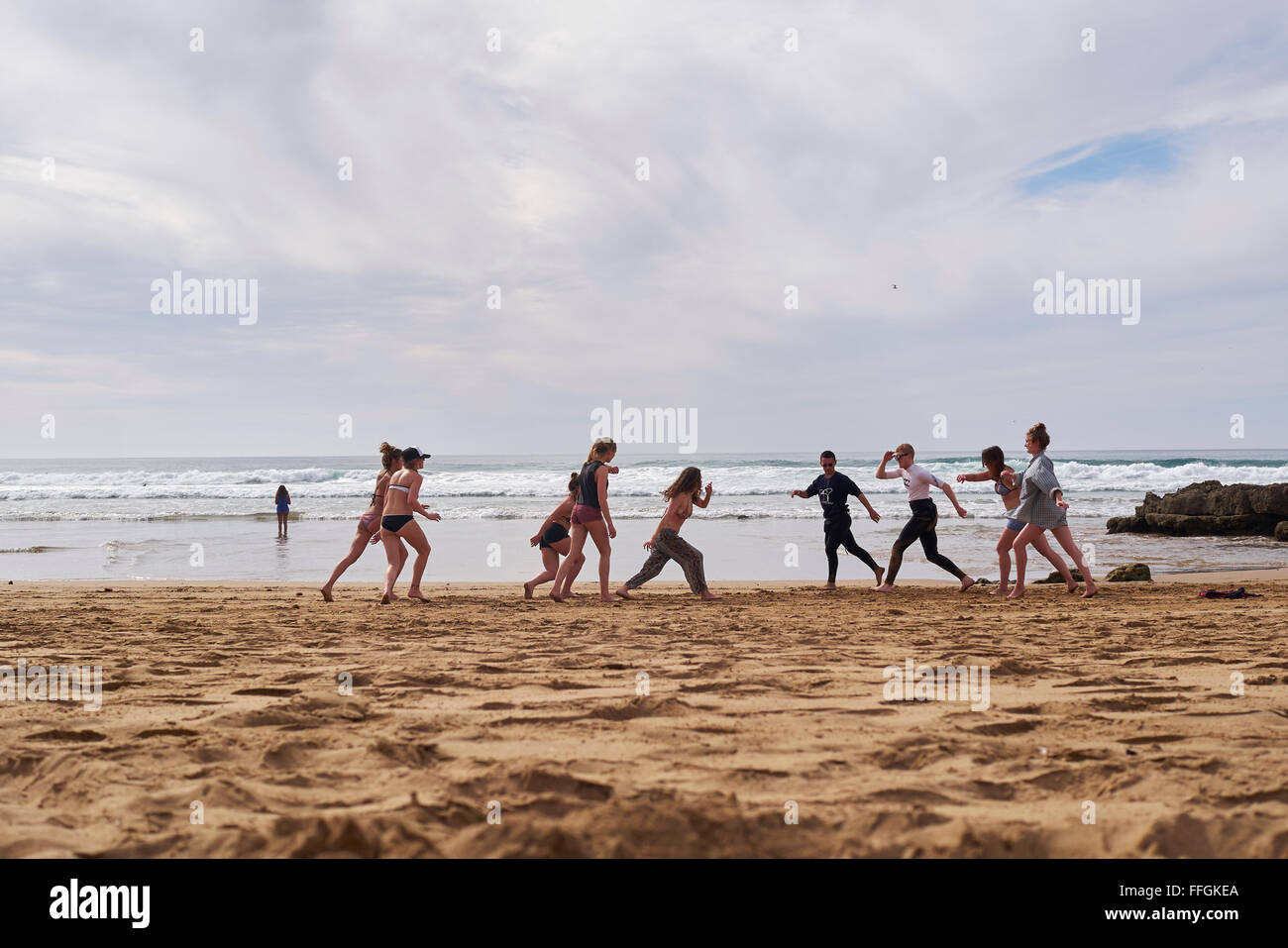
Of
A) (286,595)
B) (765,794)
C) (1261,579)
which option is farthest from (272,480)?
(765,794)

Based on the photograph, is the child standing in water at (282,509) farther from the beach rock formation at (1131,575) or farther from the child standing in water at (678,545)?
the beach rock formation at (1131,575)

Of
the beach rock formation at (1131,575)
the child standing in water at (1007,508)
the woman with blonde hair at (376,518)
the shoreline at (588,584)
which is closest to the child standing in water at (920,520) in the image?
the child standing in water at (1007,508)

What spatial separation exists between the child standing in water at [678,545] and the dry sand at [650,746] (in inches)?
107

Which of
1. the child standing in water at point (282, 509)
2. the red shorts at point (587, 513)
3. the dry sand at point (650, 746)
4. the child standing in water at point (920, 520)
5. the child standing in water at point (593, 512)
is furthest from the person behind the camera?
the child standing in water at point (282, 509)

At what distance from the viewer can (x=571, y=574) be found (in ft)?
32.1

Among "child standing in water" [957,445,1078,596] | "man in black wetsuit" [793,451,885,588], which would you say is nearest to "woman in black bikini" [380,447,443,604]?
"man in black wetsuit" [793,451,885,588]

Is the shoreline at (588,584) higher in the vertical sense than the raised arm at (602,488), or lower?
lower

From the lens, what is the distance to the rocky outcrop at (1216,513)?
1961 centimetres

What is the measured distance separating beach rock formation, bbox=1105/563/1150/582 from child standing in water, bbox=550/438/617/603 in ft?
24.2

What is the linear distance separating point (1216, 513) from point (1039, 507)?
14236mm

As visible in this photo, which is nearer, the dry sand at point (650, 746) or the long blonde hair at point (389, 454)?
the dry sand at point (650, 746)

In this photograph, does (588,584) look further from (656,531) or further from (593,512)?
(593,512)

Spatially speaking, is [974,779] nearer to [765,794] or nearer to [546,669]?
[765,794]

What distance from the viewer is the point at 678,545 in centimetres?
978
